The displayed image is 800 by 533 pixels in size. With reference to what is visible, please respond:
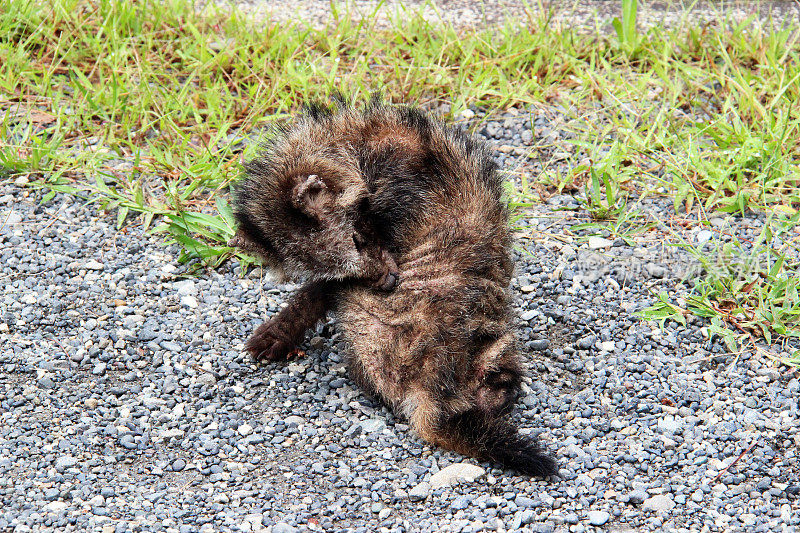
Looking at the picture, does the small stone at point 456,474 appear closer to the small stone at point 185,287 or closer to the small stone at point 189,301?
the small stone at point 189,301

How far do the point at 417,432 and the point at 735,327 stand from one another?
158cm

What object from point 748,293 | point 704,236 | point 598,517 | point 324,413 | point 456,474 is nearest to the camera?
point 598,517

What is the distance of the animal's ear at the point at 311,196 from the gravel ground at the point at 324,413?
0.77 meters

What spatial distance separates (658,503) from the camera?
3176mm

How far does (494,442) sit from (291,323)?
1086 millimetres

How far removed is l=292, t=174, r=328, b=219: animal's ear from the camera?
359 centimetres

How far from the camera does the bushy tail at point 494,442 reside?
129 inches

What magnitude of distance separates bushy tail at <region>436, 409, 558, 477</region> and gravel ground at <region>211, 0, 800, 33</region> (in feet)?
12.2

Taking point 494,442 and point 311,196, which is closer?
point 494,442

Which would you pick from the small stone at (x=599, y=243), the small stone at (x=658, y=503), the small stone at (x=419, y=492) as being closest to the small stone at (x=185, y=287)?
the small stone at (x=419, y=492)

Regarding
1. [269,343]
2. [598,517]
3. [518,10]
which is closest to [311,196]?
[269,343]

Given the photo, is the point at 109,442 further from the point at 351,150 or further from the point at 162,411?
the point at 351,150

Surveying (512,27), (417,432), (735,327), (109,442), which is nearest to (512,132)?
(512,27)

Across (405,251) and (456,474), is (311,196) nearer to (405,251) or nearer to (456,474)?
(405,251)
